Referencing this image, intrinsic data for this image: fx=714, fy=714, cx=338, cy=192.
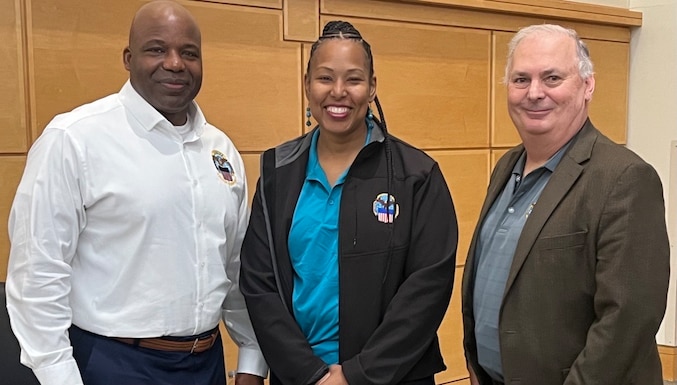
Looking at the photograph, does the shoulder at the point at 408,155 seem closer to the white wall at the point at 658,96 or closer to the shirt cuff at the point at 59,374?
the shirt cuff at the point at 59,374

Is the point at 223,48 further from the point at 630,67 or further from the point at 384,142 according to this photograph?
the point at 630,67

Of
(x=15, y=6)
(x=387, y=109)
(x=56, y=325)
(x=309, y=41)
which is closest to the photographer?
(x=56, y=325)

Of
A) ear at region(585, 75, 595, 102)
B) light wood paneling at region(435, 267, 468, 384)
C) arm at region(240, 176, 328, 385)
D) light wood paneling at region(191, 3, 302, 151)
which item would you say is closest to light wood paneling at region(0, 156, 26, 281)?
light wood paneling at region(191, 3, 302, 151)

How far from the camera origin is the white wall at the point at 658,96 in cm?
466

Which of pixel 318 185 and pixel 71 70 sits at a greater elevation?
pixel 71 70

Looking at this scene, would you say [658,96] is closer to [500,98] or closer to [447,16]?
[500,98]

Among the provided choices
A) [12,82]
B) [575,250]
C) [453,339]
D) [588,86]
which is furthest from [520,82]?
[453,339]

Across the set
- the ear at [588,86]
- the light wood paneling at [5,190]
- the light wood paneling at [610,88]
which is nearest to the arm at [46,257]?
the light wood paneling at [5,190]

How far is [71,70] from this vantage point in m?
2.79

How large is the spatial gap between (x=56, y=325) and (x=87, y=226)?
27cm

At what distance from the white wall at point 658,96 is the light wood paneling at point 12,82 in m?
3.41

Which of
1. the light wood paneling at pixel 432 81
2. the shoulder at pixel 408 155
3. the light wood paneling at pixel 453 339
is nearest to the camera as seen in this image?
the shoulder at pixel 408 155

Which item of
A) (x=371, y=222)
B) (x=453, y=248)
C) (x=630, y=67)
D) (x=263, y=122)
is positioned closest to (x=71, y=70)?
(x=263, y=122)

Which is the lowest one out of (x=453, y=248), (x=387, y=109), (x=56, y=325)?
(x=56, y=325)
